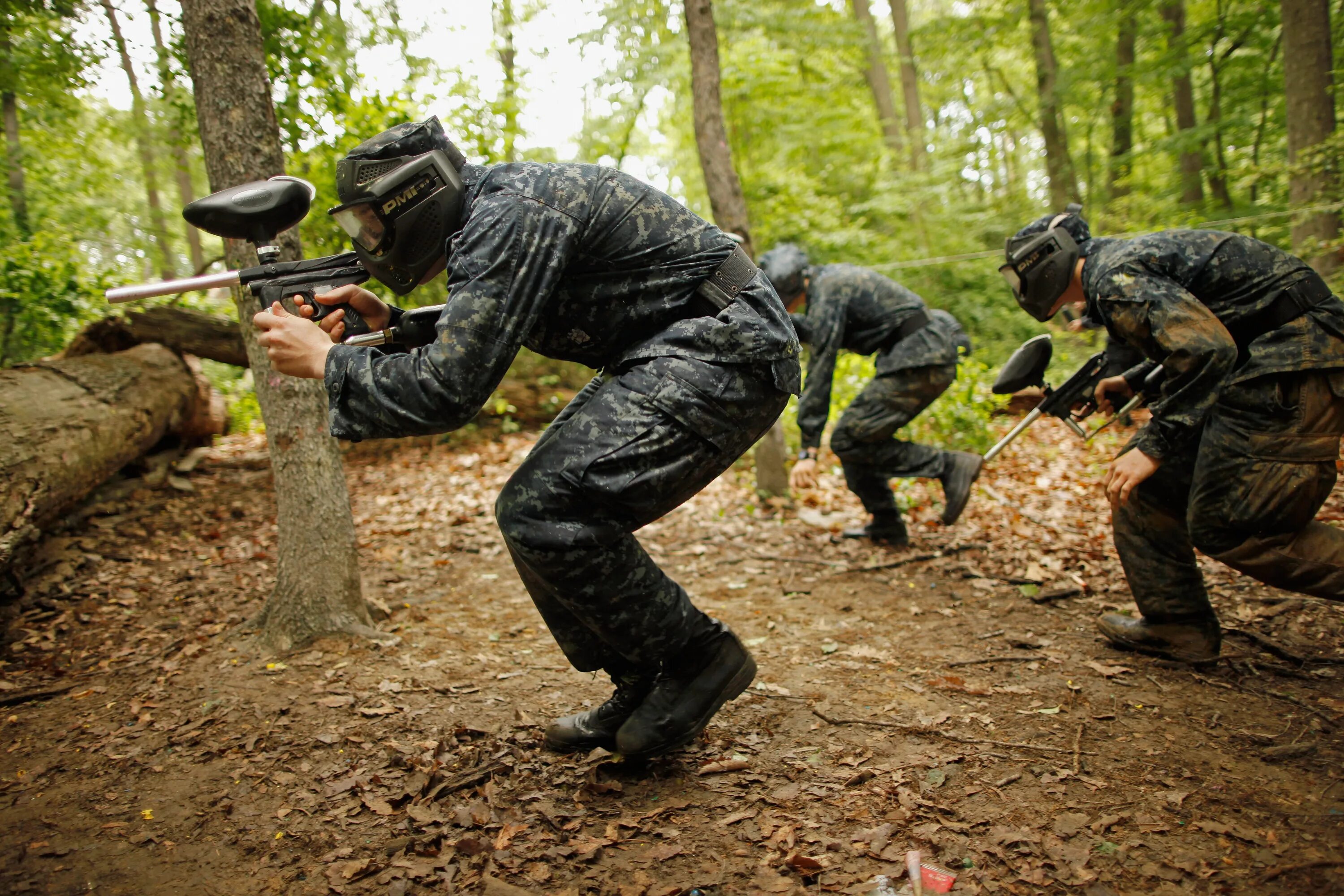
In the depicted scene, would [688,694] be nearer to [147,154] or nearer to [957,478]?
[957,478]

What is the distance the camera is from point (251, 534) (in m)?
5.77

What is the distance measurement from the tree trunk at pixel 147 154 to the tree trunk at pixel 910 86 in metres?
12.1

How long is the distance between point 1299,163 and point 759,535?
645 cm

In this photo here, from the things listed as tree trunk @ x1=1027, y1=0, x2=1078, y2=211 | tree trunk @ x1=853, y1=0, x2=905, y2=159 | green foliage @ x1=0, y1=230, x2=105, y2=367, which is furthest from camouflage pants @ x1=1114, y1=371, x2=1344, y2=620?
tree trunk @ x1=853, y1=0, x2=905, y2=159

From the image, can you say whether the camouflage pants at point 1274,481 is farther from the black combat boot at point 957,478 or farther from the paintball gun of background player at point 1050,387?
the black combat boot at point 957,478

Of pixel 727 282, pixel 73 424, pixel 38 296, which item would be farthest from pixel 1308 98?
pixel 38 296

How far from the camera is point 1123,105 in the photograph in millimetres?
13734

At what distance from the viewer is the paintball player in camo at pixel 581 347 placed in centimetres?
213

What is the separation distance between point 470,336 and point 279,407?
Result: 218 cm

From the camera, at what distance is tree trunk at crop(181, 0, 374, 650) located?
3.61m

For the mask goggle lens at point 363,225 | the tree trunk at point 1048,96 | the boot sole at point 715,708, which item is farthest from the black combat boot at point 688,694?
the tree trunk at point 1048,96

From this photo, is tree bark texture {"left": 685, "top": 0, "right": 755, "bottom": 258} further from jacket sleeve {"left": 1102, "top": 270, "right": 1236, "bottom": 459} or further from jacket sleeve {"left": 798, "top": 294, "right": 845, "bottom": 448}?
jacket sleeve {"left": 1102, "top": 270, "right": 1236, "bottom": 459}

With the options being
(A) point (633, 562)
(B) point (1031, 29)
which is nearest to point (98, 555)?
(A) point (633, 562)

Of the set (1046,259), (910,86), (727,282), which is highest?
(910,86)
